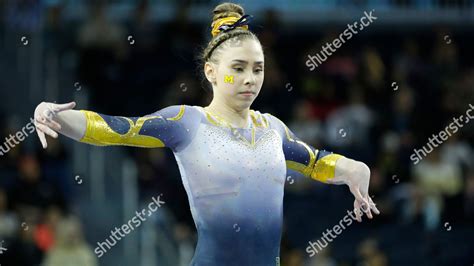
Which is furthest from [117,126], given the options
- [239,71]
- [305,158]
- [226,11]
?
[305,158]

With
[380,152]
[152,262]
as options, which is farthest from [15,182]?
[380,152]

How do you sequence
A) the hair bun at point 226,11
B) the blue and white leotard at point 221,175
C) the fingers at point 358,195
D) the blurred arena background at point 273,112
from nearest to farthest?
the blue and white leotard at point 221,175
the fingers at point 358,195
the hair bun at point 226,11
the blurred arena background at point 273,112

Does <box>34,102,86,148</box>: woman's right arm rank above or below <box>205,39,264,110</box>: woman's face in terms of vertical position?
below

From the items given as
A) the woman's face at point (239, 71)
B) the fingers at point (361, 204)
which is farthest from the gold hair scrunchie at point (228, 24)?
the fingers at point (361, 204)

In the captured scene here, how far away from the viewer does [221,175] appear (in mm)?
5453

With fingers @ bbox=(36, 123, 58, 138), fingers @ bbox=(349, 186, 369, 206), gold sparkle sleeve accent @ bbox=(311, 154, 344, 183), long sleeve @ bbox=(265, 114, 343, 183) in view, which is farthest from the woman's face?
fingers @ bbox=(36, 123, 58, 138)

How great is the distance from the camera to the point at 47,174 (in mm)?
11828

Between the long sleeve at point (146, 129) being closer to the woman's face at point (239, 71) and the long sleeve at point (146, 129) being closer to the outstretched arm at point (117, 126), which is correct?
the outstretched arm at point (117, 126)

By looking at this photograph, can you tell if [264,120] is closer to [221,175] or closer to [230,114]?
[230,114]

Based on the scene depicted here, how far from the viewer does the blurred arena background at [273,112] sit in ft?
36.8

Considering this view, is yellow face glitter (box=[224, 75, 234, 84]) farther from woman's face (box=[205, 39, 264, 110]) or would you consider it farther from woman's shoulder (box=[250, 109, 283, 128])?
woman's shoulder (box=[250, 109, 283, 128])

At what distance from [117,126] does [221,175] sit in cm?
67

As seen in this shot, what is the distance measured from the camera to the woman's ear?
574 cm

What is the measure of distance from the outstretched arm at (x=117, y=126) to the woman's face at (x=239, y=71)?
259mm
